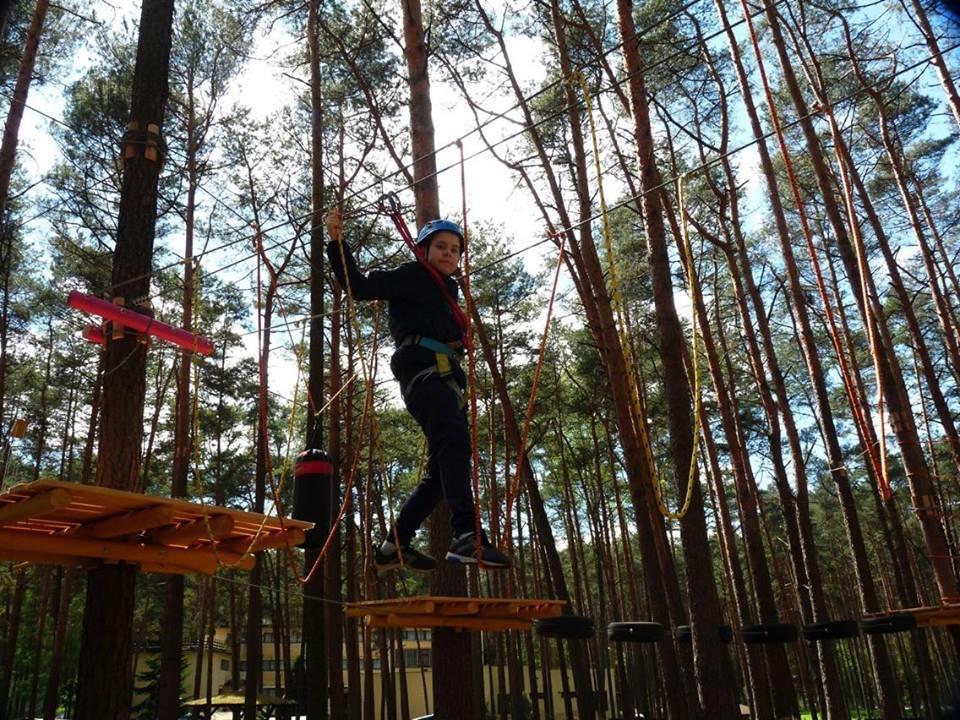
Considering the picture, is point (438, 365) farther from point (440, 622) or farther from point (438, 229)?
point (440, 622)

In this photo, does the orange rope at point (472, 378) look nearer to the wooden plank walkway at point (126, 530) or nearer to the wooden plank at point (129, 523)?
the wooden plank walkway at point (126, 530)

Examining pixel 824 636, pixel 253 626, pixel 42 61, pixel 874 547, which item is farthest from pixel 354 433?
pixel 874 547

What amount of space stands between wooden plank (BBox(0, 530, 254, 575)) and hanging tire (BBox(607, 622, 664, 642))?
339 centimetres

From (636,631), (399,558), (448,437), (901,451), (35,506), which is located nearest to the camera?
(35,506)

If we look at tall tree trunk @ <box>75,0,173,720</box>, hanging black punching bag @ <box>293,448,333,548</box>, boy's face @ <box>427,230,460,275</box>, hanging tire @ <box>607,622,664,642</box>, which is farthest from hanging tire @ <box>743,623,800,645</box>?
tall tree trunk @ <box>75,0,173,720</box>

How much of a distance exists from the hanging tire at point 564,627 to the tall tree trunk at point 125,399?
97.4 inches

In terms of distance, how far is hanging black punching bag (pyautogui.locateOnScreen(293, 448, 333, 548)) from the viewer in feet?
15.1

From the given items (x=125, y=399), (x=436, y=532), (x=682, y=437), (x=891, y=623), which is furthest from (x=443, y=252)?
(x=891, y=623)

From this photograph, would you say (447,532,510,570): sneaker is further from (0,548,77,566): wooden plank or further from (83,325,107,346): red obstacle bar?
(83,325,107,346): red obstacle bar

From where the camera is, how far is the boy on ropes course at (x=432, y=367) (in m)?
3.25

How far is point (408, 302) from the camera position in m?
3.41

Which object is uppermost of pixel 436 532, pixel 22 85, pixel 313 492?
pixel 22 85

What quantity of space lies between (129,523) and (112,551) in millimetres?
419

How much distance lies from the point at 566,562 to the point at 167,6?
31.4 m
